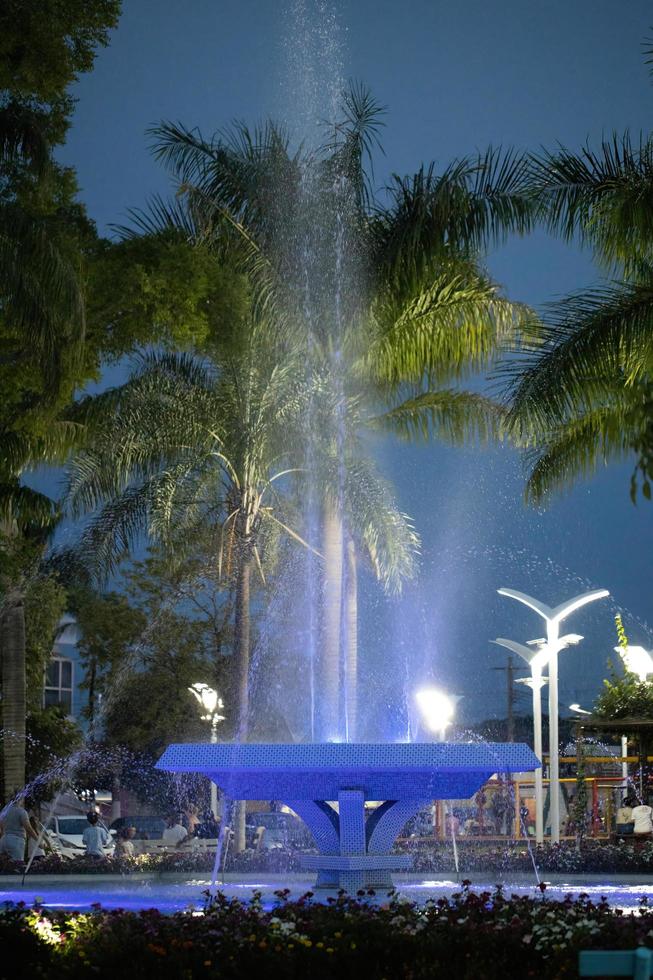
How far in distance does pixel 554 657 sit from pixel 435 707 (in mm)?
2231

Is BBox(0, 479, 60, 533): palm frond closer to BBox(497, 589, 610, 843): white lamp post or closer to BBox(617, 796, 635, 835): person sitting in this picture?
BBox(497, 589, 610, 843): white lamp post

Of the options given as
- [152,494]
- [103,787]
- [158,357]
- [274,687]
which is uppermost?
[158,357]

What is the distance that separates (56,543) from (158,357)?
19.2ft

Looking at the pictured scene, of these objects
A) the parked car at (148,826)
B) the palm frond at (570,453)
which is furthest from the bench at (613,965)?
the parked car at (148,826)

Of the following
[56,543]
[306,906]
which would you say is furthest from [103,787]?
[306,906]

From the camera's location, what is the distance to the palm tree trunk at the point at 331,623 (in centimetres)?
2222

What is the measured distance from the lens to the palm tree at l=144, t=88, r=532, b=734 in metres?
20.9

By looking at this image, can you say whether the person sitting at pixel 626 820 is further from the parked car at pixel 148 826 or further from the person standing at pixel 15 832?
the parked car at pixel 148 826

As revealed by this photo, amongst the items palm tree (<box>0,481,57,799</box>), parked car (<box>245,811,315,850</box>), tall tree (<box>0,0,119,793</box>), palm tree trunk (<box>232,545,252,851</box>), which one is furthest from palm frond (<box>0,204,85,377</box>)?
parked car (<box>245,811,315,850</box>)

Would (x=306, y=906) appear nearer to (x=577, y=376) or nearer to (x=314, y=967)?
(x=314, y=967)

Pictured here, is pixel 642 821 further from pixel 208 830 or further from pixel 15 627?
pixel 15 627

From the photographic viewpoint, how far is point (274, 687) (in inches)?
1686

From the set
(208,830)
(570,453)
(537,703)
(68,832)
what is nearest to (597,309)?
(570,453)

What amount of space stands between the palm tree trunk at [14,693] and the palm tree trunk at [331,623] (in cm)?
536
